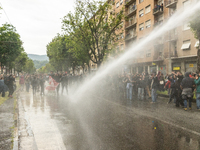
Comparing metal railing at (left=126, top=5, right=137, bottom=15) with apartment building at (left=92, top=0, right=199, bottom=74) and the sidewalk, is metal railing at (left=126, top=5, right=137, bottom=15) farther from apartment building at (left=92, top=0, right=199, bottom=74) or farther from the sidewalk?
the sidewalk

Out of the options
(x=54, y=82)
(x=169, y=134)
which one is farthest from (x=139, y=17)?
(x=169, y=134)

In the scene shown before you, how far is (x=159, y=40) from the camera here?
30703mm

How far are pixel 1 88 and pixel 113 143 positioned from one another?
1085 cm

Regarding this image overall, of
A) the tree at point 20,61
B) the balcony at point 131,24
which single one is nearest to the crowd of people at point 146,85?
the balcony at point 131,24

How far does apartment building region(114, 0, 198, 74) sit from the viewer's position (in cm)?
2484

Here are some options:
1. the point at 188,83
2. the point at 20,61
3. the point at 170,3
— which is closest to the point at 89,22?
the point at 170,3

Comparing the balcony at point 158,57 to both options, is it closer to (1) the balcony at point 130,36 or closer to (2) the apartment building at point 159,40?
(2) the apartment building at point 159,40

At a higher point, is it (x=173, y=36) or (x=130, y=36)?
(x=130, y=36)

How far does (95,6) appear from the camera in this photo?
24.2 metres

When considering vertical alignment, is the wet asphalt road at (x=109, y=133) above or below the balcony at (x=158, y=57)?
below

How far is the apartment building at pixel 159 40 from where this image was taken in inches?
978

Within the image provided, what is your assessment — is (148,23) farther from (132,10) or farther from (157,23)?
(132,10)

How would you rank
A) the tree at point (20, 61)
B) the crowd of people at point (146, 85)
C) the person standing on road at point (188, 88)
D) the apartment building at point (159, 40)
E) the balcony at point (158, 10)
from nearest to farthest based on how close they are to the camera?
1. the person standing on road at point (188, 88)
2. the crowd of people at point (146, 85)
3. the apartment building at point (159, 40)
4. the balcony at point (158, 10)
5. the tree at point (20, 61)

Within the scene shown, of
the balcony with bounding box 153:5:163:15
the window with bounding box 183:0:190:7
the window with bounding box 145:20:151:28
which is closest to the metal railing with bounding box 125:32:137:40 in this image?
the window with bounding box 145:20:151:28
